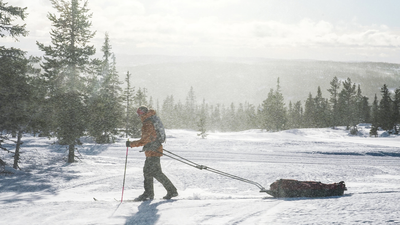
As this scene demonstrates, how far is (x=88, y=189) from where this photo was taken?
790cm

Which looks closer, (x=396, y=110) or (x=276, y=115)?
(x=396, y=110)

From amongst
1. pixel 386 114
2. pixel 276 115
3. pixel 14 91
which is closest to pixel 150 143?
pixel 14 91

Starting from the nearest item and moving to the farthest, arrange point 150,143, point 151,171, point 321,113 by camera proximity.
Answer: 1. point 150,143
2. point 151,171
3. point 321,113

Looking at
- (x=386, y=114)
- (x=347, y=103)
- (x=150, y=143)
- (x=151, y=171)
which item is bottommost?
(x=151, y=171)

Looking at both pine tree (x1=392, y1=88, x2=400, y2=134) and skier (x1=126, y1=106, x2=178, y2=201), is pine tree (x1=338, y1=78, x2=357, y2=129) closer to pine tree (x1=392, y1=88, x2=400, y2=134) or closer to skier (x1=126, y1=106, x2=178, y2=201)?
pine tree (x1=392, y1=88, x2=400, y2=134)

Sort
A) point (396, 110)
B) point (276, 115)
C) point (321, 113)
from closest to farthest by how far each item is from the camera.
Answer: point (396, 110), point (276, 115), point (321, 113)

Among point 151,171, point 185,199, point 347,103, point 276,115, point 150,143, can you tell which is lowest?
point 185,199

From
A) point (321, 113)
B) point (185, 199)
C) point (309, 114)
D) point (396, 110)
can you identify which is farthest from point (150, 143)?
point (309, 114)

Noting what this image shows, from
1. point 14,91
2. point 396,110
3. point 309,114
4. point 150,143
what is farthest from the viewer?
point 309,114

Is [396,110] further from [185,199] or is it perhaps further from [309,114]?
[185,199]

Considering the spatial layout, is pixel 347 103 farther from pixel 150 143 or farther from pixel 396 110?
pixel 150 143

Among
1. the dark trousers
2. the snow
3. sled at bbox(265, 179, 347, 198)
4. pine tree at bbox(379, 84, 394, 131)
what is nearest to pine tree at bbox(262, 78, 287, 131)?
pine tree at bbox(379, 84, 394, 131)

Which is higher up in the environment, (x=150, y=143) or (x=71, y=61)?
(x=71, y=61)

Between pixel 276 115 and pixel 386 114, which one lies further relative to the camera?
pixel 276 115
